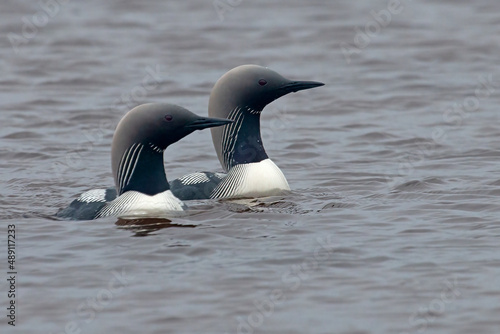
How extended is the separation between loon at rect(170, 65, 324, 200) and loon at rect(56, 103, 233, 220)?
0.80 meters

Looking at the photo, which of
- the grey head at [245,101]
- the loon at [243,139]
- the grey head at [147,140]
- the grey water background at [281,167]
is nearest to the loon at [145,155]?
the grey head at [147,140]

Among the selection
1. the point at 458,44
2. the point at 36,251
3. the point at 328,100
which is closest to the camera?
the point at 36,251

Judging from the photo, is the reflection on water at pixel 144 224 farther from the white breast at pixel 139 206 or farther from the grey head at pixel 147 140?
the grey head at pixel 147 140

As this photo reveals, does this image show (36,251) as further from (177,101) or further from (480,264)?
(177,101)

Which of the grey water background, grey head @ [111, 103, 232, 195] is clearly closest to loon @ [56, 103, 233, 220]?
grey head @ [111, 103, 232, 195]

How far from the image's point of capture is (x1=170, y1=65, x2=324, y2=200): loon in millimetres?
9266

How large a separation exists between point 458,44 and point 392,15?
2254 millimetres

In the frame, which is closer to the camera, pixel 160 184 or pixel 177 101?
pixel 160 184

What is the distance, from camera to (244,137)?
375 inches

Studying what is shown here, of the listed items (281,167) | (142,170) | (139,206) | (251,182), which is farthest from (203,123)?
(281,167)

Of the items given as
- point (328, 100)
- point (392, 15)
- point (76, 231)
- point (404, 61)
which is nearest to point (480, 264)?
point (76, 231)

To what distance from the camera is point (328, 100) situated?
13836 millimetres

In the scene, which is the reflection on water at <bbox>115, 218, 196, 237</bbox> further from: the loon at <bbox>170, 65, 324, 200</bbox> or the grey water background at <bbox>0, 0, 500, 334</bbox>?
the loon at <bbox>170, 65, 324, 200</bbox>

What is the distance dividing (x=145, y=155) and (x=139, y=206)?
0.36 meters
